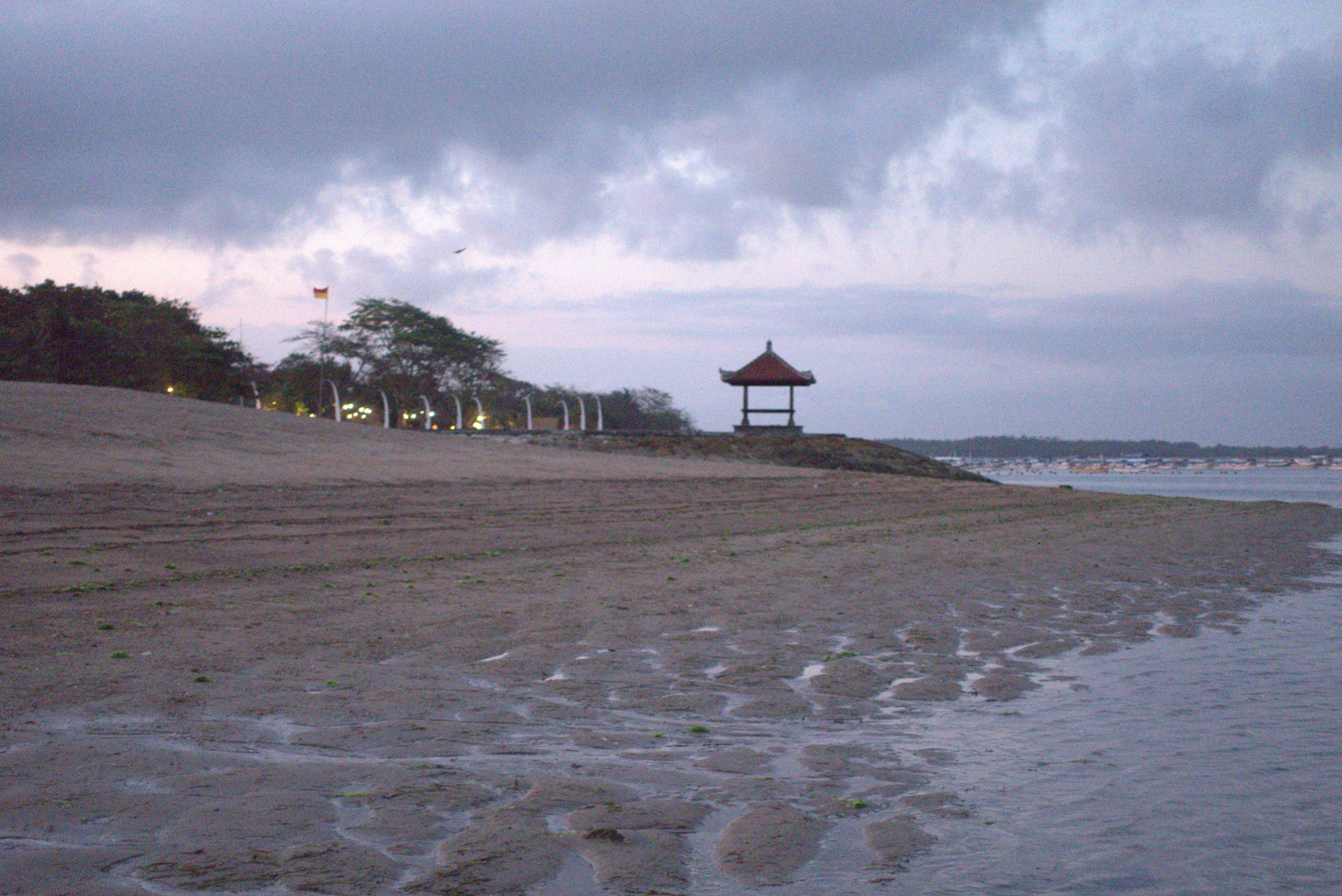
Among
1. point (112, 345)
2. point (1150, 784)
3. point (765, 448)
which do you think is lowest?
point (1150, 784)

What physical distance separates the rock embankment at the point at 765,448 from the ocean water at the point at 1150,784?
27473 millimetres

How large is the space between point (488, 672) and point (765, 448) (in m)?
30.7

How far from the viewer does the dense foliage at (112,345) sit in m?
42.6

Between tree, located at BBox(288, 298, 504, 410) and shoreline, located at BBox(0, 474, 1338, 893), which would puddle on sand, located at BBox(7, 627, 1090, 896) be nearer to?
shoreline, located at BBox(0, 474, 1338, 893)

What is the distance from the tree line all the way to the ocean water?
4587cm

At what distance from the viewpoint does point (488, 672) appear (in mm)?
5820

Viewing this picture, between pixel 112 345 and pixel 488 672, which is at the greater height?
pixel 112 345

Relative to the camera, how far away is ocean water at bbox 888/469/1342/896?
3.37m

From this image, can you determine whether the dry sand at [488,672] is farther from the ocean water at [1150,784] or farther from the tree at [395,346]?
the tree at [395,346]

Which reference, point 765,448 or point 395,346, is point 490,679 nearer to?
point 765,448

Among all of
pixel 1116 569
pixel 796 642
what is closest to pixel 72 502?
pixel 796 642

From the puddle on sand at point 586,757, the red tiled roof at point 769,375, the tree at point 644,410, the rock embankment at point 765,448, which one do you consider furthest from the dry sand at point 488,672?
the tree at point 644,410

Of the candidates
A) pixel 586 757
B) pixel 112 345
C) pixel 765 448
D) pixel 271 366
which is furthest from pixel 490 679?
pixel 271 366

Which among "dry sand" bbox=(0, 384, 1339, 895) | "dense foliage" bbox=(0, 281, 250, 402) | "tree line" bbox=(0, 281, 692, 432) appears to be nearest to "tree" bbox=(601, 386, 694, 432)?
"tree line" bbox=(0, 281, 692, 432)
